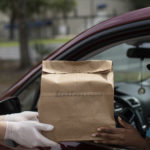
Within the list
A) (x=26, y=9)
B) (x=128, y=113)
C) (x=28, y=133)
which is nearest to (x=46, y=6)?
(x=26, y=9)

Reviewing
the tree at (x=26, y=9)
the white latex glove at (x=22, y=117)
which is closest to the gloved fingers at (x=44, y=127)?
Answer: the white latex glove at (x=22, y=117)

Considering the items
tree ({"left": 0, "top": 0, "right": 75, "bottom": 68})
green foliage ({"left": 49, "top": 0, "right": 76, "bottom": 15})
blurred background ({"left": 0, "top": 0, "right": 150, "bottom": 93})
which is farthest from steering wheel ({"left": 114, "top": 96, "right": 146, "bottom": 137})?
green foliage ({"left": 49, "top": 0, "right": 76, "bottom": 15})

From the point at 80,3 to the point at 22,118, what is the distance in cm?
4015

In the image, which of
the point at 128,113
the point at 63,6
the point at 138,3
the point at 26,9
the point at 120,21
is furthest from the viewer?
the point at 138,3

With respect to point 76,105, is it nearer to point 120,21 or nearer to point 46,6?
point 120,21

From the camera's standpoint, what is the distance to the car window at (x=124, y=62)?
1722mm

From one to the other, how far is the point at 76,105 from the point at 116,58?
2.80 feet

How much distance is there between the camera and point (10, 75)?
10.3 meters

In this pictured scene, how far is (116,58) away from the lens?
2043 millimetres

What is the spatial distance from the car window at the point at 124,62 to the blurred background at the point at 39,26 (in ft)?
19.3

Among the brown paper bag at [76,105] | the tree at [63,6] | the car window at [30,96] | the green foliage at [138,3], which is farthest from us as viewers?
the green foliage at [138,3]

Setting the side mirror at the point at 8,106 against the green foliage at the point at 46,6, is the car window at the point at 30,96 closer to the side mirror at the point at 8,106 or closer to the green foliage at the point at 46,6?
the side mirror at the point at 8,106

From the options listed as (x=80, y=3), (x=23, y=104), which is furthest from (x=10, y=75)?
(x=80, y=3)

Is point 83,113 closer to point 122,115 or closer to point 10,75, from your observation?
point 122,115
